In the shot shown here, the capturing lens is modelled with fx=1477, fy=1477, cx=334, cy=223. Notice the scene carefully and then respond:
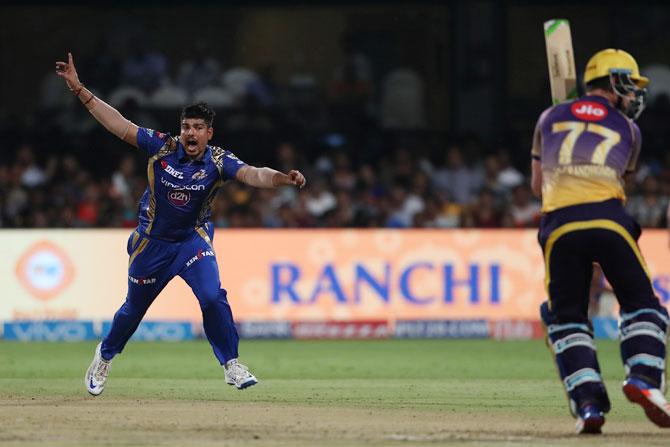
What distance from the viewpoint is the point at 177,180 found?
989 cm

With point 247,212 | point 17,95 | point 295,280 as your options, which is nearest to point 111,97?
point 17,95

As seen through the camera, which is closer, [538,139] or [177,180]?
[538,139]

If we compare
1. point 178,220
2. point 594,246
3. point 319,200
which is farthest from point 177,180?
point 319,200

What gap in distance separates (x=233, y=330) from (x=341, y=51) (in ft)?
41.5

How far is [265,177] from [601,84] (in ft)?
8.09

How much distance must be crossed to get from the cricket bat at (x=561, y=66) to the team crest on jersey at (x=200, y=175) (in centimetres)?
257

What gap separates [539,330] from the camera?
667 inches

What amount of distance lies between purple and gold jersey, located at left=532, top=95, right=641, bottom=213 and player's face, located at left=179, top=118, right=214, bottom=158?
2713 mm

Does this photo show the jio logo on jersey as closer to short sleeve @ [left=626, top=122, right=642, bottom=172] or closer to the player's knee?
the player's knee

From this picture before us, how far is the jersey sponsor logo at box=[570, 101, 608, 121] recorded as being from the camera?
7941 mm

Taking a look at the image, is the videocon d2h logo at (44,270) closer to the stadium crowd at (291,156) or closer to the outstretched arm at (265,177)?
the stadium crowd at (291,156)

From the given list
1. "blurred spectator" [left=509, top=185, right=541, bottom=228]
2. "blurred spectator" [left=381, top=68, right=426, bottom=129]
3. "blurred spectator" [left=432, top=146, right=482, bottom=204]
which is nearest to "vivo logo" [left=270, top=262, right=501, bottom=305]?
"blurred spectator" [left=509, top=185, right=541, bottom=228]

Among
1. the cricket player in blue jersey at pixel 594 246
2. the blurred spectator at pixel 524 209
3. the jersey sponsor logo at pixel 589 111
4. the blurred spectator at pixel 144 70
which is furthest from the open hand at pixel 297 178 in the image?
the blurred spectator at pixel 144 70

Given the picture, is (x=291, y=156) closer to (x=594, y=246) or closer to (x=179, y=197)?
(x=179, y=197)
